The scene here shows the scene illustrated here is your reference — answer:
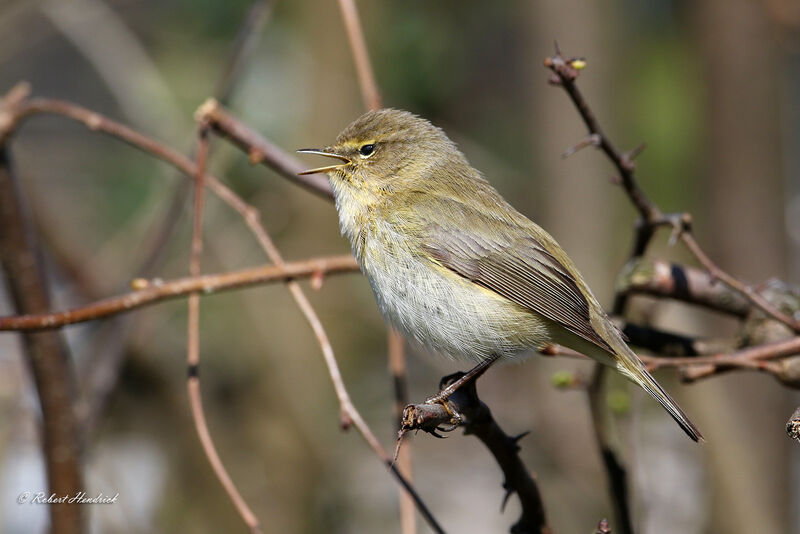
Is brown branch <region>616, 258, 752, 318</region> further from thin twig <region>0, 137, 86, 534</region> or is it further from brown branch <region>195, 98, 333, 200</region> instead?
thin twig <region>0, 137, 86, 534</region>

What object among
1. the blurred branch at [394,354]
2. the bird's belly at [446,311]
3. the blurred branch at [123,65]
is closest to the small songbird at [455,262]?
the bird's belly at [446,311]

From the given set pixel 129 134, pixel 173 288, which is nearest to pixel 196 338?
pixel 173 288

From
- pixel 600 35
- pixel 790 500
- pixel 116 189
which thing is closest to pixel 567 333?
pixel 790 500

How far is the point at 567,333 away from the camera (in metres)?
2.51

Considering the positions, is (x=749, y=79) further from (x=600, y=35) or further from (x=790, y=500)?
(x=790, y=500)

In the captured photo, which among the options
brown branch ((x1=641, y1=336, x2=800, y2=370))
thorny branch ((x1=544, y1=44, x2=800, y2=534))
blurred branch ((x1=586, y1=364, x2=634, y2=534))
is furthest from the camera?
blurred branch ((x1=586, y1=364, x2=634, y2=534))

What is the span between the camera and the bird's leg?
82.0 inches

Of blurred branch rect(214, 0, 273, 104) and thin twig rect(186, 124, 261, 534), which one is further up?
blurred branch rect(214, 0, 273, 104)

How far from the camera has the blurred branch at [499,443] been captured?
6.40 ft

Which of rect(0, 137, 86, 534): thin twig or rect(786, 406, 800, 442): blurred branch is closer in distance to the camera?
rect(786, 406, 800, 442): blurred branch

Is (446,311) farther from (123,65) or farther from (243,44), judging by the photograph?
(123,65)

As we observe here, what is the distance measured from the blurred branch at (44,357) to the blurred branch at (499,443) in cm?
132

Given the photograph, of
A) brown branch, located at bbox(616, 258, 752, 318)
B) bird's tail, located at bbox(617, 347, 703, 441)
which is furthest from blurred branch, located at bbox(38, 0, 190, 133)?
bird's tail, located at bbox(617, 347, 703, 441)

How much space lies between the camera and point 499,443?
6.49 feet
